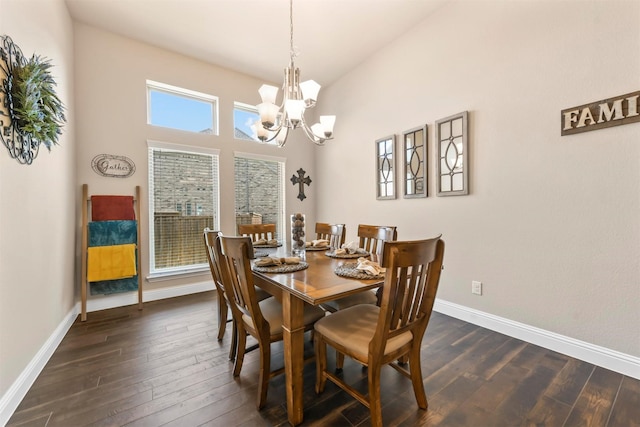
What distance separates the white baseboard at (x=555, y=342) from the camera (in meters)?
1.77

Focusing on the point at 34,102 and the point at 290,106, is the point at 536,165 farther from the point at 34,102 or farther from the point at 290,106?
the point at 34,102

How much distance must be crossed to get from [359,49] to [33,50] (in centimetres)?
322

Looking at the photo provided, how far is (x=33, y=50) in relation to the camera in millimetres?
1898

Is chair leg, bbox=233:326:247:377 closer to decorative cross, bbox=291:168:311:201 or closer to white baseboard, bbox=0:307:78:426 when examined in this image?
white baseboard, bbox=0:307:78:426

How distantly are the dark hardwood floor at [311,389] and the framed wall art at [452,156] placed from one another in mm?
1435

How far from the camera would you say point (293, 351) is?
1.36m

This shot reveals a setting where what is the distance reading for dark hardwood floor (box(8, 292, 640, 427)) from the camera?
1.42 m

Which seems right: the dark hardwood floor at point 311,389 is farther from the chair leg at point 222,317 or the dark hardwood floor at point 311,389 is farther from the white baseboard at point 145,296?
the white baseboard at point 145,296

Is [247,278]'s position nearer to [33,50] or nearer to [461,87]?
[33,50]

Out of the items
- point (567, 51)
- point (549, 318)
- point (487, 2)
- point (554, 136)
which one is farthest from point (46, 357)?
point (487, 2)

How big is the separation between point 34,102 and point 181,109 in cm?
201

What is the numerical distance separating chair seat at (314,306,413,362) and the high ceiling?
116 inches

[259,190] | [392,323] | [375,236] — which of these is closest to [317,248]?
[375,236]

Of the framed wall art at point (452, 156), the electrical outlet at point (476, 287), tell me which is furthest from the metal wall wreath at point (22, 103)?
the electrical outlet at point (476, 287)
